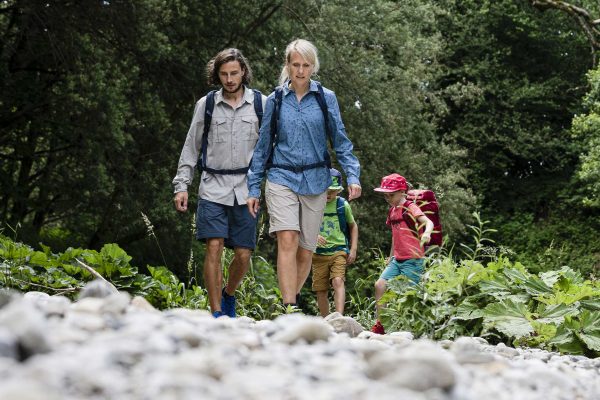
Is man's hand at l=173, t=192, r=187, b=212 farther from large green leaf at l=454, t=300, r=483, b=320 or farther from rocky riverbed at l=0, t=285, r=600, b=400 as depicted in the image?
rocky riverbed at l=0, t=285, r=600, b=400

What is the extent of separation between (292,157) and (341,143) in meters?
0.37

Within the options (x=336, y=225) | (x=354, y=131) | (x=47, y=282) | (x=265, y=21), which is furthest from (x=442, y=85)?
(x=47, y=282)

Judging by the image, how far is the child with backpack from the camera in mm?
8688

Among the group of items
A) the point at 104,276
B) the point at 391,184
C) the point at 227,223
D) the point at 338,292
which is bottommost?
the point at 338,292

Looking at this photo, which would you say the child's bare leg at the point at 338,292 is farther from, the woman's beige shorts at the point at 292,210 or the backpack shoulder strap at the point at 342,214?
the woman's beige shorts at the point at 292,210

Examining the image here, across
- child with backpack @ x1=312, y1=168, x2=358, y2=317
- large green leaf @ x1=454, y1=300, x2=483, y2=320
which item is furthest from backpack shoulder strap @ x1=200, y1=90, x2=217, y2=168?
child with backpack @ x1=312, y1=168, x2=358, y2=317

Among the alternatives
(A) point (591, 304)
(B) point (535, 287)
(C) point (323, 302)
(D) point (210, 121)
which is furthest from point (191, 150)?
(A) point (591, 304)

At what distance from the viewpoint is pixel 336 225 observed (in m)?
→ 8.76

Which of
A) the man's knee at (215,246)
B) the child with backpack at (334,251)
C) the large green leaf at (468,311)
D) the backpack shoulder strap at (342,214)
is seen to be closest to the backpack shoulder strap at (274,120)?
the man's knee at (215,246)

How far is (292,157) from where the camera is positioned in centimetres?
632

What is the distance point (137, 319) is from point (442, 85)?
94.8 feet

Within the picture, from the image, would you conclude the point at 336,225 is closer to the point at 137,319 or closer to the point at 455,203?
the point at 137,319

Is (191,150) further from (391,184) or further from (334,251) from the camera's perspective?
(334,251)

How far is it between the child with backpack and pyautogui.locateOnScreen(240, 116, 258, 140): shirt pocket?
213cm
